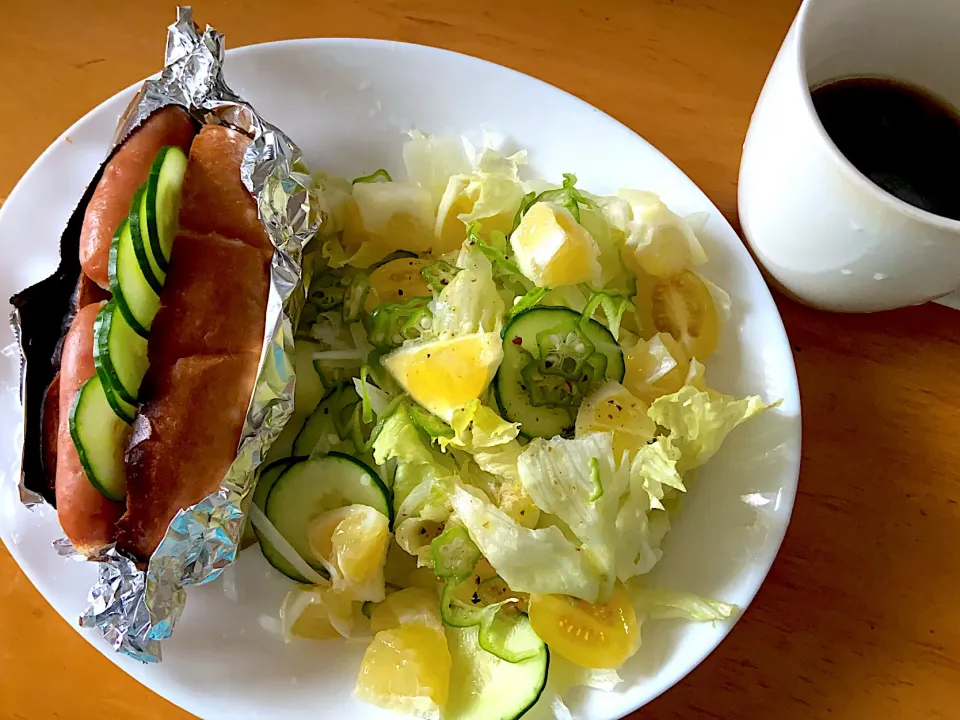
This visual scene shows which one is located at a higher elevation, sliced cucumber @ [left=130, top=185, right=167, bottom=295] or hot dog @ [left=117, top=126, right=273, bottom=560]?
sliced cucumber @ [left=130, top=185, right=167, bottom=295]

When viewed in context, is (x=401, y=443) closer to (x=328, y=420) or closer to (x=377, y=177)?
(x=328, y=420)

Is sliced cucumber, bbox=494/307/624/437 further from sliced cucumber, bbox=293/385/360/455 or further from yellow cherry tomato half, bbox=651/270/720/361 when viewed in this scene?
sliced cucumber, bbox=293/385/360/455

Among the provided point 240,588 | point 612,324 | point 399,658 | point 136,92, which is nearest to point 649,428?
point 612,324

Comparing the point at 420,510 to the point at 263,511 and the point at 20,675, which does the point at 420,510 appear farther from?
the point at 20,675

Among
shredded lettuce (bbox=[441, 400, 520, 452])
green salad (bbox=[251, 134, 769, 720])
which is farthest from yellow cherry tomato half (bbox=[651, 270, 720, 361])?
shredded lettuce (bbox=[441, 400, 520, 452])

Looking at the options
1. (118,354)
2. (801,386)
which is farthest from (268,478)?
(801,386)

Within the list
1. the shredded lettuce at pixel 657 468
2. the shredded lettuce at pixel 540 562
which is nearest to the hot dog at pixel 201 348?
the shredded lettuce at pixel 540 562
